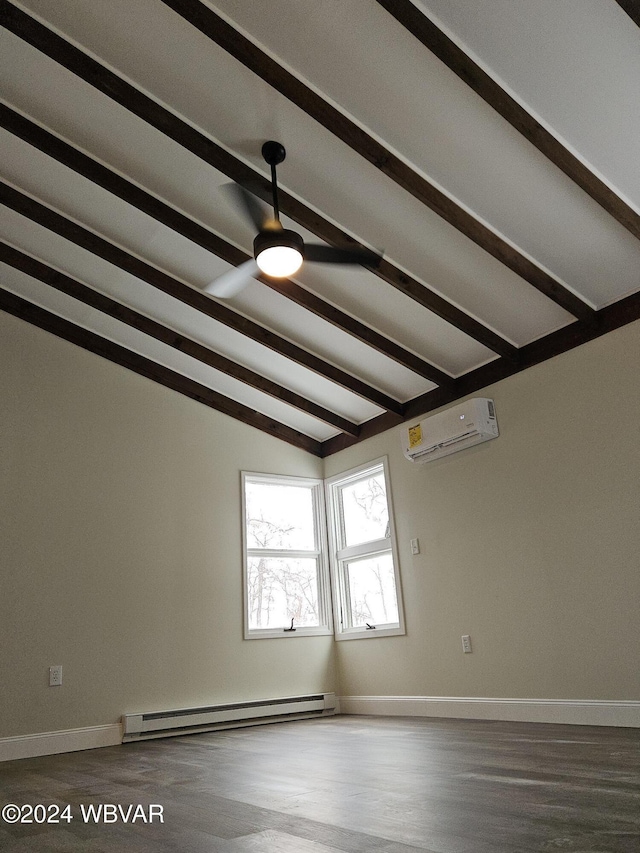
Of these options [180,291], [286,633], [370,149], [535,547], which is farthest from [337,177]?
[286,633]

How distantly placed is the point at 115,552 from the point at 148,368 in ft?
4.73

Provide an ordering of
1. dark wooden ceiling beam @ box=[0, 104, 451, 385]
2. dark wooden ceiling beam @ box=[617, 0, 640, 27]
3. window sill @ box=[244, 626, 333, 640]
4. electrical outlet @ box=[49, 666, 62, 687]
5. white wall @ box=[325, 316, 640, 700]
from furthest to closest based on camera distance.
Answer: window sill @ box=[244, 626, 333, 640]
electrical outlet @ box=[49, 666, 62, 687]
white wall @ box=[325, 316, 640, 700]
dark wooden ceiling beam @ box=[0, 104, 451, 385]
dark wooden ceiling beam @ box=[617, 0, 640, 27]

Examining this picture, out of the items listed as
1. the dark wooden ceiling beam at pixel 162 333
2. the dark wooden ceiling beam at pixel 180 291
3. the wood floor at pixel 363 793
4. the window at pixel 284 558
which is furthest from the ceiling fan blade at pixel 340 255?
the window at pixel 284 558

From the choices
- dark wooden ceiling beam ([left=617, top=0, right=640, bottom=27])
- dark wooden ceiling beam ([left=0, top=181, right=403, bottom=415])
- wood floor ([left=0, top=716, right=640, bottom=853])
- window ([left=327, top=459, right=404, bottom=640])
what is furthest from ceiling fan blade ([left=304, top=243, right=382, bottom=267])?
window ([left=327, top=459, right=404, bottom=640])

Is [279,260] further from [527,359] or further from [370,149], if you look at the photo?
[527,359]

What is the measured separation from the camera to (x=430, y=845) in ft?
5.34

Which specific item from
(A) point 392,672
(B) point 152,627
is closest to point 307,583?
(A) point 392,672

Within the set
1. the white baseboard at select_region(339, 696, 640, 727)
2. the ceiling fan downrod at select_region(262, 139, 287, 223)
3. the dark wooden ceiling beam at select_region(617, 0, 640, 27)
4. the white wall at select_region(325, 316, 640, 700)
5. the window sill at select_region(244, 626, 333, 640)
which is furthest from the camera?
the window sill at select_region(244, 626, 333, 640)

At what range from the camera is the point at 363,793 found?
7.45 feet

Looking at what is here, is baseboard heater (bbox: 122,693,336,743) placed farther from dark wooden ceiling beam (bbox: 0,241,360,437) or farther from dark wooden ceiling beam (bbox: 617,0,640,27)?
dark wooden ceiling beam (bbox: 617,0,640,27)

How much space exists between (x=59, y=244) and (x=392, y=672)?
148 inches

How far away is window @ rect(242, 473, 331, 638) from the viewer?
17.9 ft

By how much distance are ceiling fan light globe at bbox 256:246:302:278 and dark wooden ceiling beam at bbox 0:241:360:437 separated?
184cm

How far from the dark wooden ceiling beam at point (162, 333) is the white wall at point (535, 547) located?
37.1 inches
